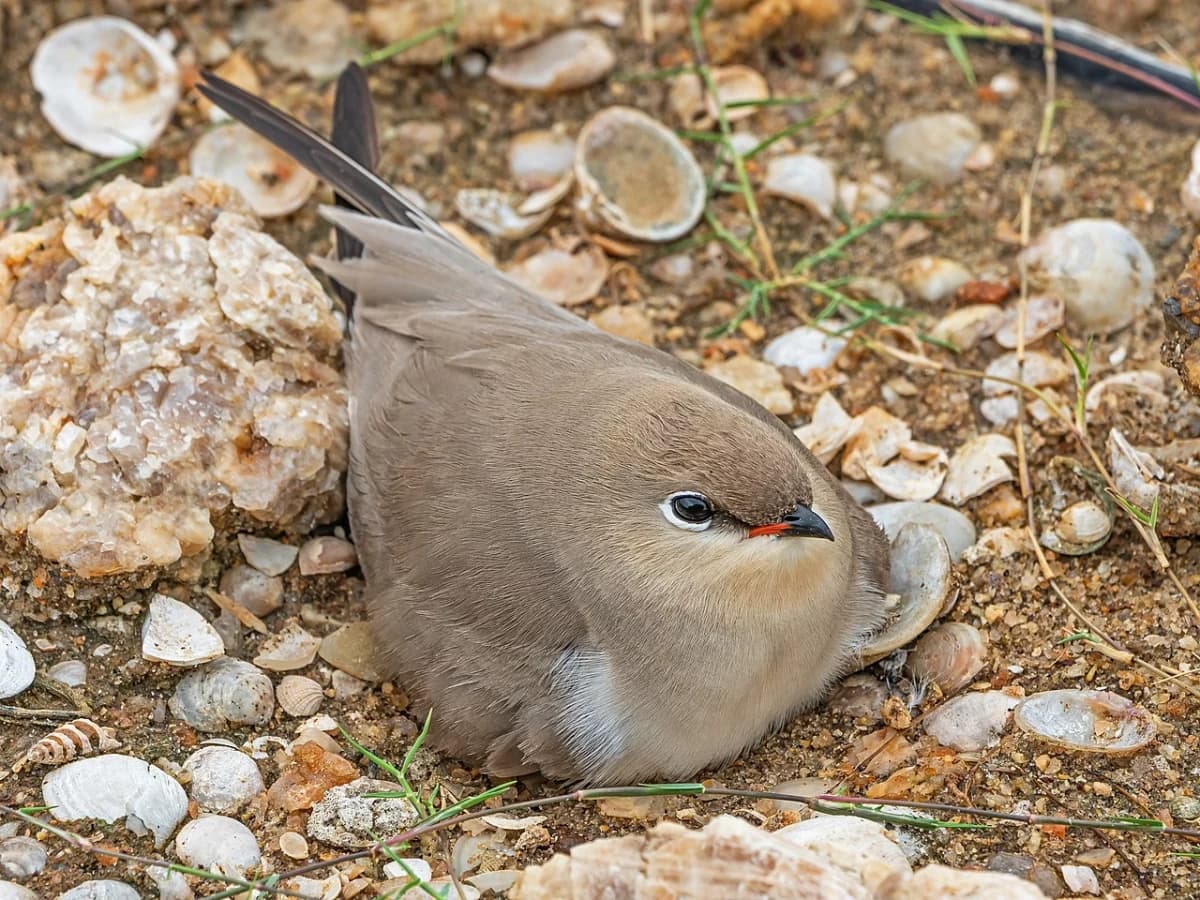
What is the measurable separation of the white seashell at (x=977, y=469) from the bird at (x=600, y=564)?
33 centimetres

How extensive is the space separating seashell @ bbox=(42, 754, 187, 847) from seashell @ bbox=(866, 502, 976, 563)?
192 centimetres

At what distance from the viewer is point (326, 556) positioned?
3.96 m

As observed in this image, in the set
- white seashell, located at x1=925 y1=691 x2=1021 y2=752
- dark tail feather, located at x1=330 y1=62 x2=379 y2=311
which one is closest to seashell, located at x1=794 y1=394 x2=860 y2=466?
white seashell, located at x1=925 y1=691 x2=1021 y2=752

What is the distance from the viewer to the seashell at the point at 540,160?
4836mm

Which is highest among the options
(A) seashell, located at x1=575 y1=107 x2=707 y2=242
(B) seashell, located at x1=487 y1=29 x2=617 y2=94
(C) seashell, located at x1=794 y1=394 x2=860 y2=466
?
(B) seashell, located at x1=487 y1=29 x2=617 y2=94

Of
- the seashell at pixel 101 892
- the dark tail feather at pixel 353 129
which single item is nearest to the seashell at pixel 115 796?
the seashell at pixel 101 892

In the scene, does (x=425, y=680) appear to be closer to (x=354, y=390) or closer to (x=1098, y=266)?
(x=354, y=390)

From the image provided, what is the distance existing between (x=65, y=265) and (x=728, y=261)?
1.97 m

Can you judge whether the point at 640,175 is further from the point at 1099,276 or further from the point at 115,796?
the point at 115,796

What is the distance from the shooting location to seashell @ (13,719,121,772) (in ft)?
10.6

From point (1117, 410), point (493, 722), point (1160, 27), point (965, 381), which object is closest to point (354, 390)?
point (493, 722)

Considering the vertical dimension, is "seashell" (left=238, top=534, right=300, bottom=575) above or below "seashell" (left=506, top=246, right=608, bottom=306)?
below

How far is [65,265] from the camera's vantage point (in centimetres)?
393

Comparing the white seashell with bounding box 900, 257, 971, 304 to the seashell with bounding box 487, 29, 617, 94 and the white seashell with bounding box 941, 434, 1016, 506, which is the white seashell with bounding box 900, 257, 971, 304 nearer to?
the white seashell with bounding box 941, 434, 1016, 506
